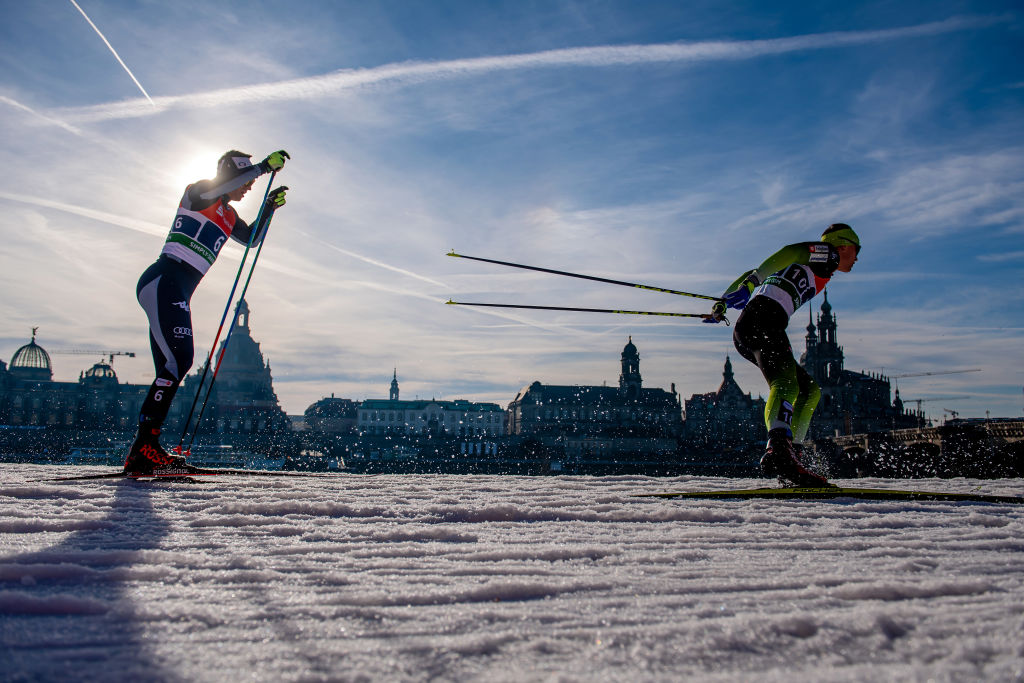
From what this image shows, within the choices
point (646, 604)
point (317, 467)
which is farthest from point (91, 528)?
point (317, 467)

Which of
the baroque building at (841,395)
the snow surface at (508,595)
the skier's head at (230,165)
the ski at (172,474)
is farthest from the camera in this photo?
the baroque building at (841,395)

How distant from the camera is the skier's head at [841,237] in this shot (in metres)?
5.66

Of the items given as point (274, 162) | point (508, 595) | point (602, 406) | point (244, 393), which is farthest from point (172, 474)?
point (244, 393)

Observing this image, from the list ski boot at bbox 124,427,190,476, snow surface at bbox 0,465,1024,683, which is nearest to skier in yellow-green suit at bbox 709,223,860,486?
snow surface at bbox 0,465,1024,683

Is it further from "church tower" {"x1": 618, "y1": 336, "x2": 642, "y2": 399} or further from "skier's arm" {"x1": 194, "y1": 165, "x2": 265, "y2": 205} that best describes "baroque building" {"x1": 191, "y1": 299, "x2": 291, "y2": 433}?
"skier's arm" {"x1": 194, "y1": 165, "x2": 265, "y2": 205}

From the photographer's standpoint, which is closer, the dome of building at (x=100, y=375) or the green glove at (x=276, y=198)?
the green glove at (x=276, y=198)

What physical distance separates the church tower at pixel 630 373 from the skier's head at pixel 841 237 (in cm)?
11417

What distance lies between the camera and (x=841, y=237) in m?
5.67

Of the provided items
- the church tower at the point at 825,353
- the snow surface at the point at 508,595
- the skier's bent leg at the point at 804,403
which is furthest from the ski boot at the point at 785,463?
the church tower at the point at 825,353

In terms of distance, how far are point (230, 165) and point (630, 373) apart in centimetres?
11740

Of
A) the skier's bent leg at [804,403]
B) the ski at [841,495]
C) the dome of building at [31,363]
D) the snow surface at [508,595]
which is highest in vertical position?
the dome of building at [31,363]

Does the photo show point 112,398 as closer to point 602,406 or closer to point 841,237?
point 602,406

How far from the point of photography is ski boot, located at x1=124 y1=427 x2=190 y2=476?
537 cm

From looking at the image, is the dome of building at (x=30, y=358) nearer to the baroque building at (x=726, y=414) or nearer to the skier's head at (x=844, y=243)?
the baroque building at (x=726, y=414)
